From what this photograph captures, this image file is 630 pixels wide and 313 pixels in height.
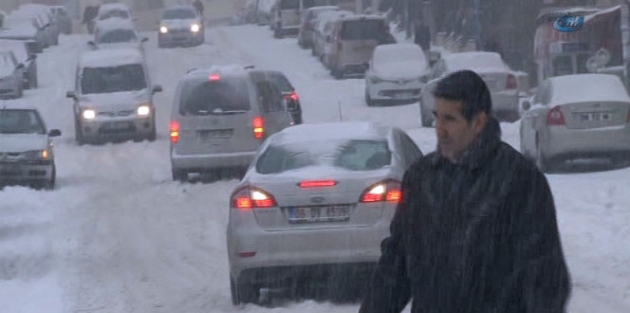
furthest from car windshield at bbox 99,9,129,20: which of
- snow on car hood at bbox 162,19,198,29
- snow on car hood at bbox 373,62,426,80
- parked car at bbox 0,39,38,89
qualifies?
snow on car hood at bbox 373,62,426,80

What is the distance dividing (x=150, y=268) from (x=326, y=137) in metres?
3.09

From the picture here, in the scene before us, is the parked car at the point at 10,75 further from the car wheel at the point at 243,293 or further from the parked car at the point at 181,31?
the car wheel at the point at 243,293

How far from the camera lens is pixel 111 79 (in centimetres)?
3062

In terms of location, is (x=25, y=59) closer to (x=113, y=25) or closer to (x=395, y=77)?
(x=113, y=25)

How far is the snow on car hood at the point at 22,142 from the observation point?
891 inches

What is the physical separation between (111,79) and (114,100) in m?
0.85

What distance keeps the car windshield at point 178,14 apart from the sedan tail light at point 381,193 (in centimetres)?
4586

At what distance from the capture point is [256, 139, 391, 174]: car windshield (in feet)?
37.1

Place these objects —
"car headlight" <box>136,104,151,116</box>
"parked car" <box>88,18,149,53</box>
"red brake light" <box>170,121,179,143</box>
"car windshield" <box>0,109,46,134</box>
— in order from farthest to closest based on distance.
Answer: "parked car" <box>88,18,149,53</box>, "car headlight" <box>136,104,151,116</box>, "car windshield" <box>0,109,46,134</box>, "red brake light" <box>170,121,179,143</box>

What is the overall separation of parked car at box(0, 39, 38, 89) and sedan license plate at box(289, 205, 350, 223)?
33902 mm

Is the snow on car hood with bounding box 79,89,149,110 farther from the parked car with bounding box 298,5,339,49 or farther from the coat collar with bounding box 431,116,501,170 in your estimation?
the coat collar with bounding box 431,116,501,170

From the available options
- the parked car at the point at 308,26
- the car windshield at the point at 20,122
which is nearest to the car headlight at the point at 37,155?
the car windshield at the point at 20,122

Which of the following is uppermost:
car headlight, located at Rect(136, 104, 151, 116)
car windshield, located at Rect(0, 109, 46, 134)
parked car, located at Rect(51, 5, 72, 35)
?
car windshield, located at Rect(0, 109, 46, 134)

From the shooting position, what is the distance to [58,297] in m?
12.3
